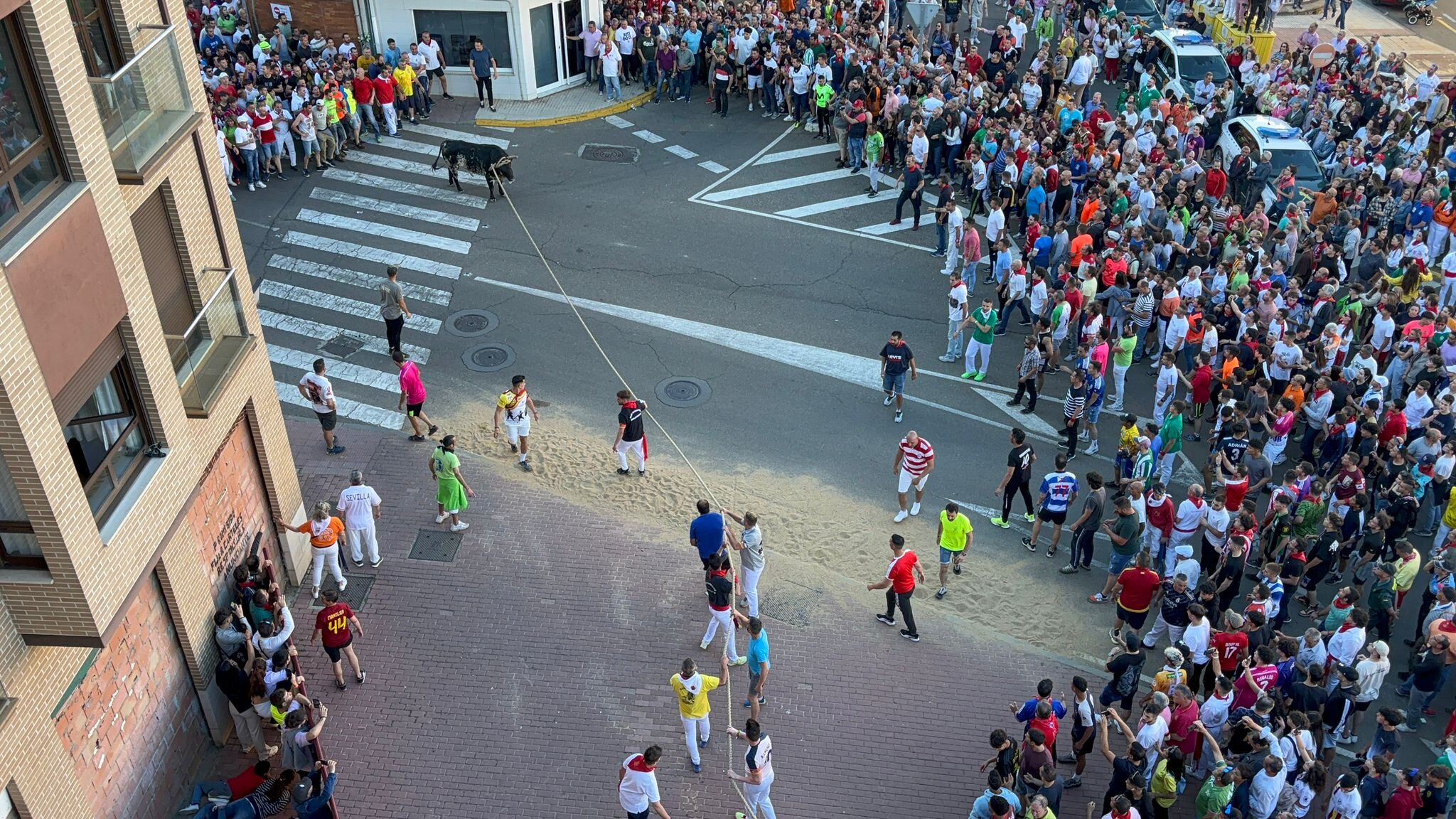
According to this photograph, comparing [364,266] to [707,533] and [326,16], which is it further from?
[707,533]

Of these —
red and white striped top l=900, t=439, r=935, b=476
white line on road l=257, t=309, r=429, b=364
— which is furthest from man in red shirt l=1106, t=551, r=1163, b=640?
white line on road l=257, t=309, r=429, b=364

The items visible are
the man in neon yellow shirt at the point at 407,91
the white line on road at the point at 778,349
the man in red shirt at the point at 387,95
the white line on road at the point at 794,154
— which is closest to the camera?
the white line on road at the point at 778,349

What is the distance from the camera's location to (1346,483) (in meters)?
15.3

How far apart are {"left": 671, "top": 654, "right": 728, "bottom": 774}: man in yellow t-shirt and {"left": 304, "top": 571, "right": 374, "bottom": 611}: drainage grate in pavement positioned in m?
4.63

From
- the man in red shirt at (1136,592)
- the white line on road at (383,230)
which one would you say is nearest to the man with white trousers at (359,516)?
the white line on road at (383,230)

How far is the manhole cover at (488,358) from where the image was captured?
19.9 m

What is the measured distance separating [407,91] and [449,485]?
49.1ft

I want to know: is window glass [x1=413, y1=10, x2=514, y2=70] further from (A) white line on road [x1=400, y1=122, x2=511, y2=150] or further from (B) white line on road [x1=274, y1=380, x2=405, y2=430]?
(B) white line on road [x1=274, y1=380, x2=405, y2=430]

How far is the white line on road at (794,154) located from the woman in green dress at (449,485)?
1315cm

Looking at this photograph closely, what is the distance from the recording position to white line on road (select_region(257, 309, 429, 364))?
2020cm

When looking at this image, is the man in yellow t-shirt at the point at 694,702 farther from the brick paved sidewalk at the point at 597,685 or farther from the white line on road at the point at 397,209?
the white line on road at the point at 397,209

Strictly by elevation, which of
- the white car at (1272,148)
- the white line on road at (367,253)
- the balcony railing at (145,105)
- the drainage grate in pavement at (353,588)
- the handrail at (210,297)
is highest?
the balcony railing at (145,105)

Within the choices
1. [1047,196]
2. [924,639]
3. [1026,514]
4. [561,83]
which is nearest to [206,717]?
[924,639]

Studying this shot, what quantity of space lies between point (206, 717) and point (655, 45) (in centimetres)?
2082
